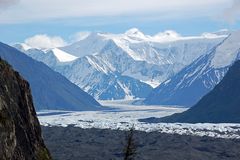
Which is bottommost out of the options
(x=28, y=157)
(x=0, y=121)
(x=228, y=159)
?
(x=228, y=159)

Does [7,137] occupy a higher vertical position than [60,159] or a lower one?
higher

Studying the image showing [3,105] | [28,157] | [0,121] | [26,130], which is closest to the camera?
[0,121]

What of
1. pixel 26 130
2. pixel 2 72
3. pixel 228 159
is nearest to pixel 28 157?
Result: pixel 26 130

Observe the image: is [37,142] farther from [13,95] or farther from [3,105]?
[3,105]

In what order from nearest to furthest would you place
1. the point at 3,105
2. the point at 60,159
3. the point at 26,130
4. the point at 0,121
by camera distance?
1. the point at 0,121
2. the point at 3,105
3. the point at 26,130
4. the point at 60,159

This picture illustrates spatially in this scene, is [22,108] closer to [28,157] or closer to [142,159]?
[28,157]

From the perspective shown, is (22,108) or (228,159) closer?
(22,108)

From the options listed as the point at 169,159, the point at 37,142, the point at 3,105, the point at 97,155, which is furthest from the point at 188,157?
the point at 3,105
